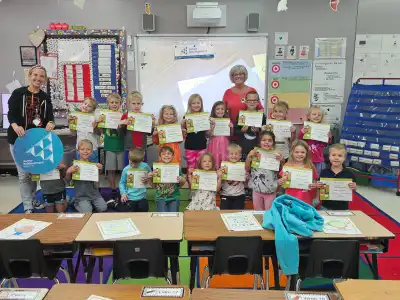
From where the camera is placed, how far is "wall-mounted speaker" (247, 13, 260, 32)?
17.7 ft

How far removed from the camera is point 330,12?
5504mm

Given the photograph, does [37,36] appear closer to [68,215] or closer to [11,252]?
[68,215]

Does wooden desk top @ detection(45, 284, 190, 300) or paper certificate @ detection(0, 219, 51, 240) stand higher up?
paper certificate @ detection(0, 219, 51, 240)

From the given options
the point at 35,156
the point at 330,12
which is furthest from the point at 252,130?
the point at 330,12

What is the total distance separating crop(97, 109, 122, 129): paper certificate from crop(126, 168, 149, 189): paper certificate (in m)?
0.69

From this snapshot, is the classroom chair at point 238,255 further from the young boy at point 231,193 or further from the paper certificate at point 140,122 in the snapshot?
the paper certificate at point 140,122

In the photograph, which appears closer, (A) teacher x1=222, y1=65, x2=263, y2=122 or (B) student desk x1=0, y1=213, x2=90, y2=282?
(B) student desk x1=0, y1=213, x2=90, y2=282

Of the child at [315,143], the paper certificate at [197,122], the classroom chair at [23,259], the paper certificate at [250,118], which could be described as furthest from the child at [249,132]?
the classroom chair at [23,259]

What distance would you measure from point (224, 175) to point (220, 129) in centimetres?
Answer: 79

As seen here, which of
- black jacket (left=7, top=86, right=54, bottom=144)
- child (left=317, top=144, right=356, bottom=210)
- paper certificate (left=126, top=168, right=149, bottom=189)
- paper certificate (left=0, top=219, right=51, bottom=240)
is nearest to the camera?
paper certificate (left=0, top=219, right=51, bottom=240)

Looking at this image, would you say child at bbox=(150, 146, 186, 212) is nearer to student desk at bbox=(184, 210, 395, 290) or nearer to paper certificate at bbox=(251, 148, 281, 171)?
paper certificate at bbox=(251, 148, 281, 171)

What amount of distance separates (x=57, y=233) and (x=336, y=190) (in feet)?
6.76

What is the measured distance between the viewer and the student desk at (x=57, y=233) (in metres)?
2.15

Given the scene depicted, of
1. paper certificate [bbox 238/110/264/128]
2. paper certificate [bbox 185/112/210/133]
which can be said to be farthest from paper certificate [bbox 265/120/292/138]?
Answer: paper certificate [bbox 185/112/210/133]
